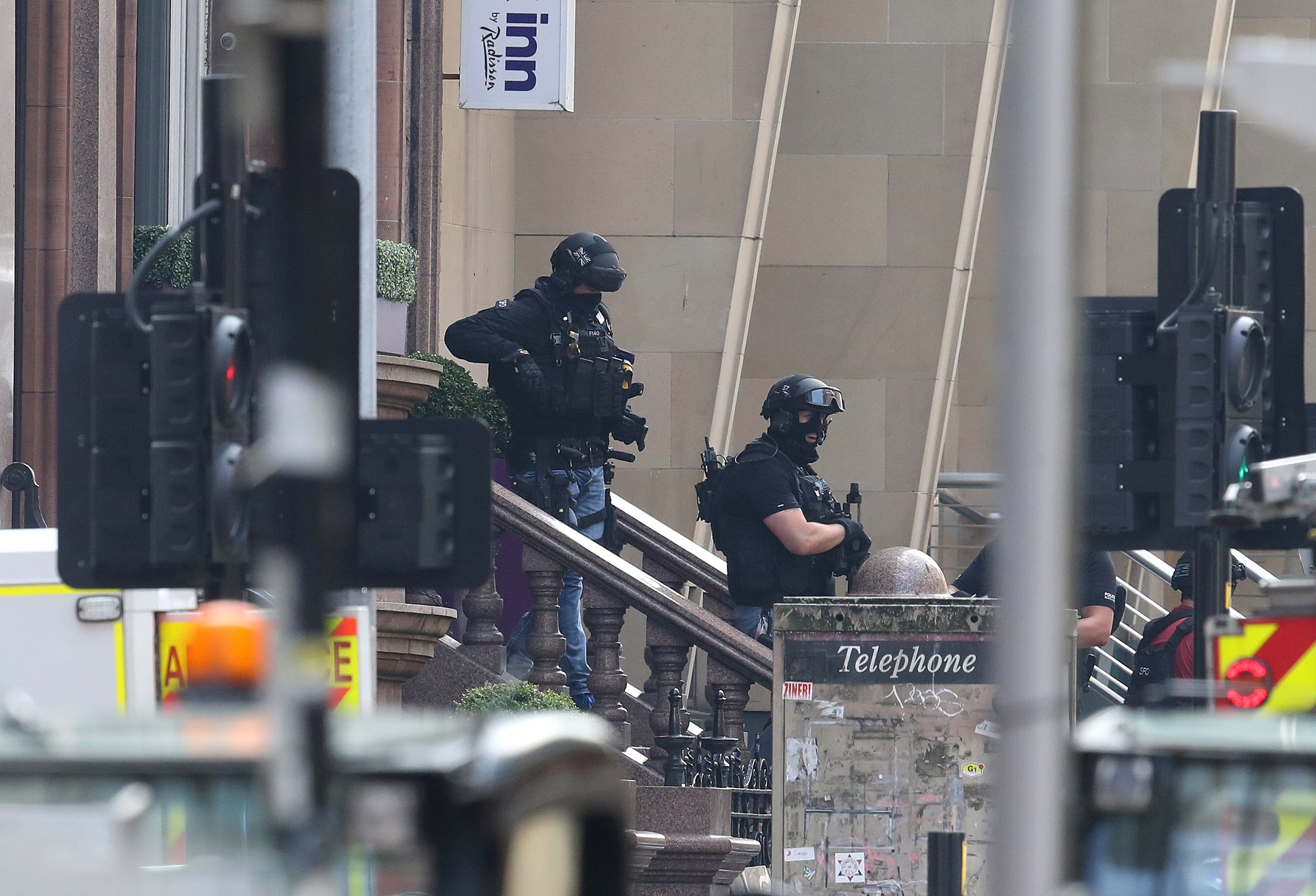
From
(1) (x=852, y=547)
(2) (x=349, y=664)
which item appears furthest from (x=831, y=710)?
(1) (x=852, y=547)

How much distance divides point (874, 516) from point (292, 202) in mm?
18812

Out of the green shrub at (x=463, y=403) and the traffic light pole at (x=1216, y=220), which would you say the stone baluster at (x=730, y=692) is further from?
the traffic light pole at (x=1216, y=220)

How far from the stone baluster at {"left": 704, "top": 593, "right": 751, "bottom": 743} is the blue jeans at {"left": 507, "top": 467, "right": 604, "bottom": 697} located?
64 cm

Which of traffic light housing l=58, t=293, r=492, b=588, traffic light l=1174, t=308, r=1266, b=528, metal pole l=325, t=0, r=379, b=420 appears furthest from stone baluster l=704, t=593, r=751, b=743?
traffic light housing l=58, t=293, r=492, b=588

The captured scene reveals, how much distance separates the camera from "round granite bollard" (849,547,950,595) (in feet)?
30.7

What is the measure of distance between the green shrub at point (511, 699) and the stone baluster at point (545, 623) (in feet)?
2.69

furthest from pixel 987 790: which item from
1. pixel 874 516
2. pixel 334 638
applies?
pixel 874 516

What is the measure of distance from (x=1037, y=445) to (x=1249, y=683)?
11.0ft

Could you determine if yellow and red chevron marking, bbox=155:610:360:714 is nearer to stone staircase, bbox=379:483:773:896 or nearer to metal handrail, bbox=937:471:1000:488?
stone staircase, bbox=379:483:773:896

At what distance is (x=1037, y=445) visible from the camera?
5.75 feet

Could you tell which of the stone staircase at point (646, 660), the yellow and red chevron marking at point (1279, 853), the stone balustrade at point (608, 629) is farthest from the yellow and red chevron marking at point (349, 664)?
the stone balustrade at point (608, 629)

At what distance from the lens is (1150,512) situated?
7.00m

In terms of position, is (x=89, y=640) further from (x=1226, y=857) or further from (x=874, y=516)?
(x=874, y=516)

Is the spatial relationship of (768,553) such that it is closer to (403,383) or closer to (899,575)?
(899,575)
